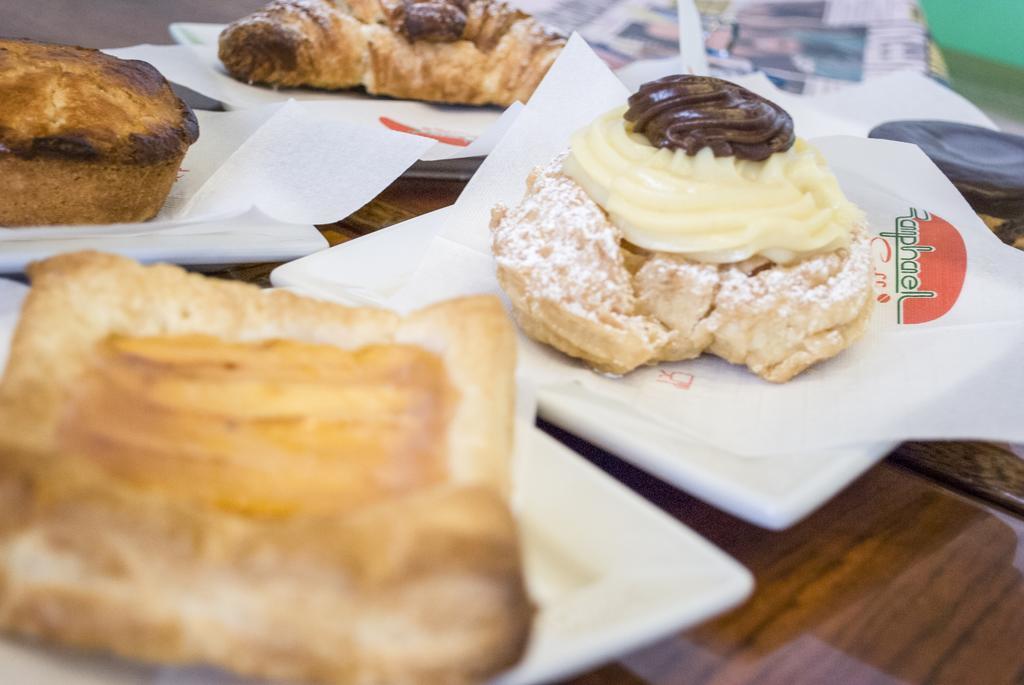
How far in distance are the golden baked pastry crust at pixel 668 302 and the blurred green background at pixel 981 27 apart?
15.7 feet

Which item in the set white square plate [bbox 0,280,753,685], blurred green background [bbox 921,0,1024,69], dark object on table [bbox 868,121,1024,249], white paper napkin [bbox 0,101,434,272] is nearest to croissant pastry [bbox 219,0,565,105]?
white paper napkin [bbox 0,101,434,272]

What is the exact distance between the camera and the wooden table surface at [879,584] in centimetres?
99

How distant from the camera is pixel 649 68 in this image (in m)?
3.19

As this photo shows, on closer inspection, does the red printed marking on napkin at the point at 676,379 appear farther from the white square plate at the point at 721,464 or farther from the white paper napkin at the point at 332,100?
the white paper napkin at the point at 332,100

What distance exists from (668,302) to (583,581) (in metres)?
0.66

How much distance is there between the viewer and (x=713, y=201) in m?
1.49


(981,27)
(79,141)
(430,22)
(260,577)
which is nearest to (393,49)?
(430,22)

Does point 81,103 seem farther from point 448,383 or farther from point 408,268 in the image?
point 448,383

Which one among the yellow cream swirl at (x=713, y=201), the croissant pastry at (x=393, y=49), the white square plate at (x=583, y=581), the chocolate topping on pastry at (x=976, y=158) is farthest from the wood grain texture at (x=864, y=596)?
the croissant pastry at (x=393, y=49)

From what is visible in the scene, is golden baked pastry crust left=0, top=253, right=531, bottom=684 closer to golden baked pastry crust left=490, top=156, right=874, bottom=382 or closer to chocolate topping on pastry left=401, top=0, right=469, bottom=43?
golden baked pastry crust left=490, top=156, right=874, bottom=382

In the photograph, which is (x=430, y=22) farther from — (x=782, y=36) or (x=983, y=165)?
(x=782, y=36)

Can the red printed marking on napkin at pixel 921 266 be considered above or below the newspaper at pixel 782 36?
above

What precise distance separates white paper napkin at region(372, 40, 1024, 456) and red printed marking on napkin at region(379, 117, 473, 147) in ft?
1.40

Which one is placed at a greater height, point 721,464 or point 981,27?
point 721,464
